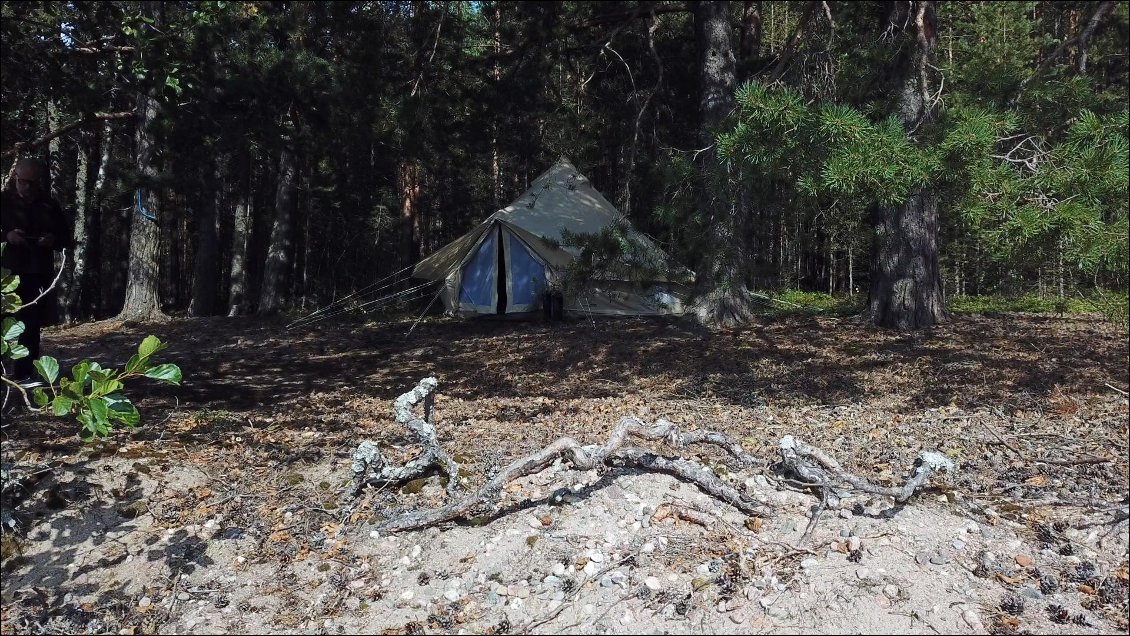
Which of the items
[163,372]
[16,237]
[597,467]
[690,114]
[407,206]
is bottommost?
[597,467]

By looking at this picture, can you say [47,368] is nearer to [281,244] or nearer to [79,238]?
[281,244]

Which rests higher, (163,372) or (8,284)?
(8,284)

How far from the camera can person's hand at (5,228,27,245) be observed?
3838 mm

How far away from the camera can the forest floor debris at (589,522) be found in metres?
2.48

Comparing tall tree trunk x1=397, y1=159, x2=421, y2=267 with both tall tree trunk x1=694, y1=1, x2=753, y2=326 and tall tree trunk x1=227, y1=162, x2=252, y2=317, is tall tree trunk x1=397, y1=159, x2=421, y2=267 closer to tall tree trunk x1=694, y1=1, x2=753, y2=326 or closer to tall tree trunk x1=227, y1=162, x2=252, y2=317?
tall tree trunk x1=227, y1=162, x2=252, y2=317

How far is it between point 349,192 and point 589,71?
11.4 m

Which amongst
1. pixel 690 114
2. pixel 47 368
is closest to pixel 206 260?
pixel 690 114

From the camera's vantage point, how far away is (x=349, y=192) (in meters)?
18.7

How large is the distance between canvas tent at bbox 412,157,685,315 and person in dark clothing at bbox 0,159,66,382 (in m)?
6.88

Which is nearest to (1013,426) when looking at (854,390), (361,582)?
(854,390)

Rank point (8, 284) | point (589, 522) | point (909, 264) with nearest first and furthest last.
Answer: point (8, 284) → point (589, 522) → point (909, 264)

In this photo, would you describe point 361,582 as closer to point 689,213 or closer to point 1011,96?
point 689,213

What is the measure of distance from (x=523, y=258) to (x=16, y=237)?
7.60 meters

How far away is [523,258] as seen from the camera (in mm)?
11117
